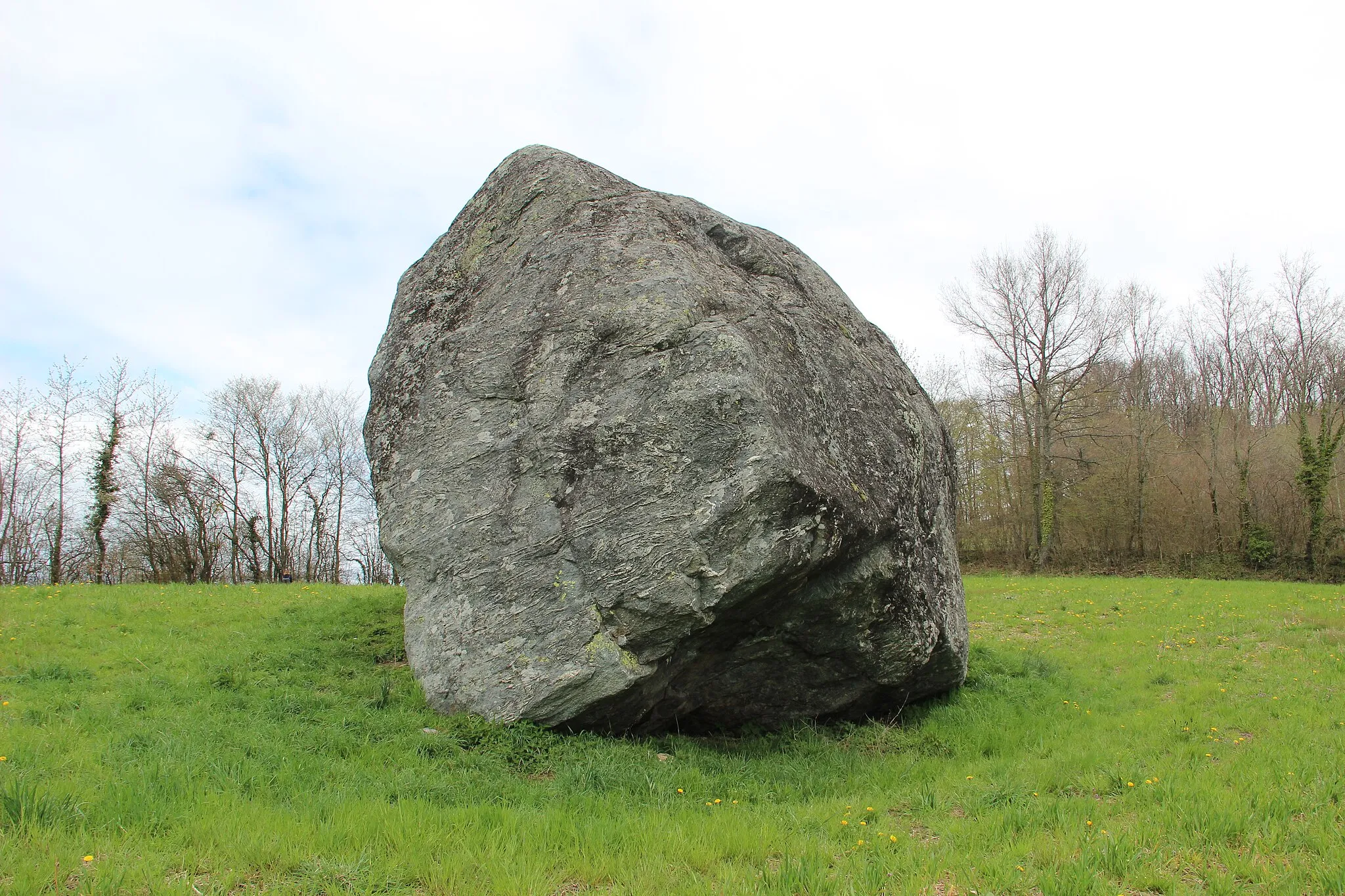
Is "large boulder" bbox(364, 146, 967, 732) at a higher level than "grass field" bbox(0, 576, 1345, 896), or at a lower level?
higher

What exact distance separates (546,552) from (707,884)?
363 centimetres

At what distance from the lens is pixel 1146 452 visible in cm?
3428

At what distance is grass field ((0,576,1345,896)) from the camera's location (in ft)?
13.6

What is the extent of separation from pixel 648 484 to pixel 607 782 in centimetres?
247

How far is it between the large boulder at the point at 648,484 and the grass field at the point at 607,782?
625 millimetres

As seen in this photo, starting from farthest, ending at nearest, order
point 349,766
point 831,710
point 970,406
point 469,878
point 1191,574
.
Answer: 1. point 970,406
2. point 1191,574
3. point 831,710
4. point 349,766
5. point 469,878

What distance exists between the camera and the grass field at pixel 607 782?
4.14m

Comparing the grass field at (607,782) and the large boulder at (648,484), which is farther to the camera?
the large boulder at (648,484)

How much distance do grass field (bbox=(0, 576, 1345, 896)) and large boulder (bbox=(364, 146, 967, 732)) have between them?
0.62 metres

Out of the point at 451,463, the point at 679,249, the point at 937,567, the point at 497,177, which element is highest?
the point at 497,177

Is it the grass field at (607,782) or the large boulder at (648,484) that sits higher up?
the large boulder at (648,484)

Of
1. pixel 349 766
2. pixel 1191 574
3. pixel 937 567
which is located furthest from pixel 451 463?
pixel 1191 574

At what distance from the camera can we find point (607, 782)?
6109mm

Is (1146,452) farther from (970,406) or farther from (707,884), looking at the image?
(707,884)
